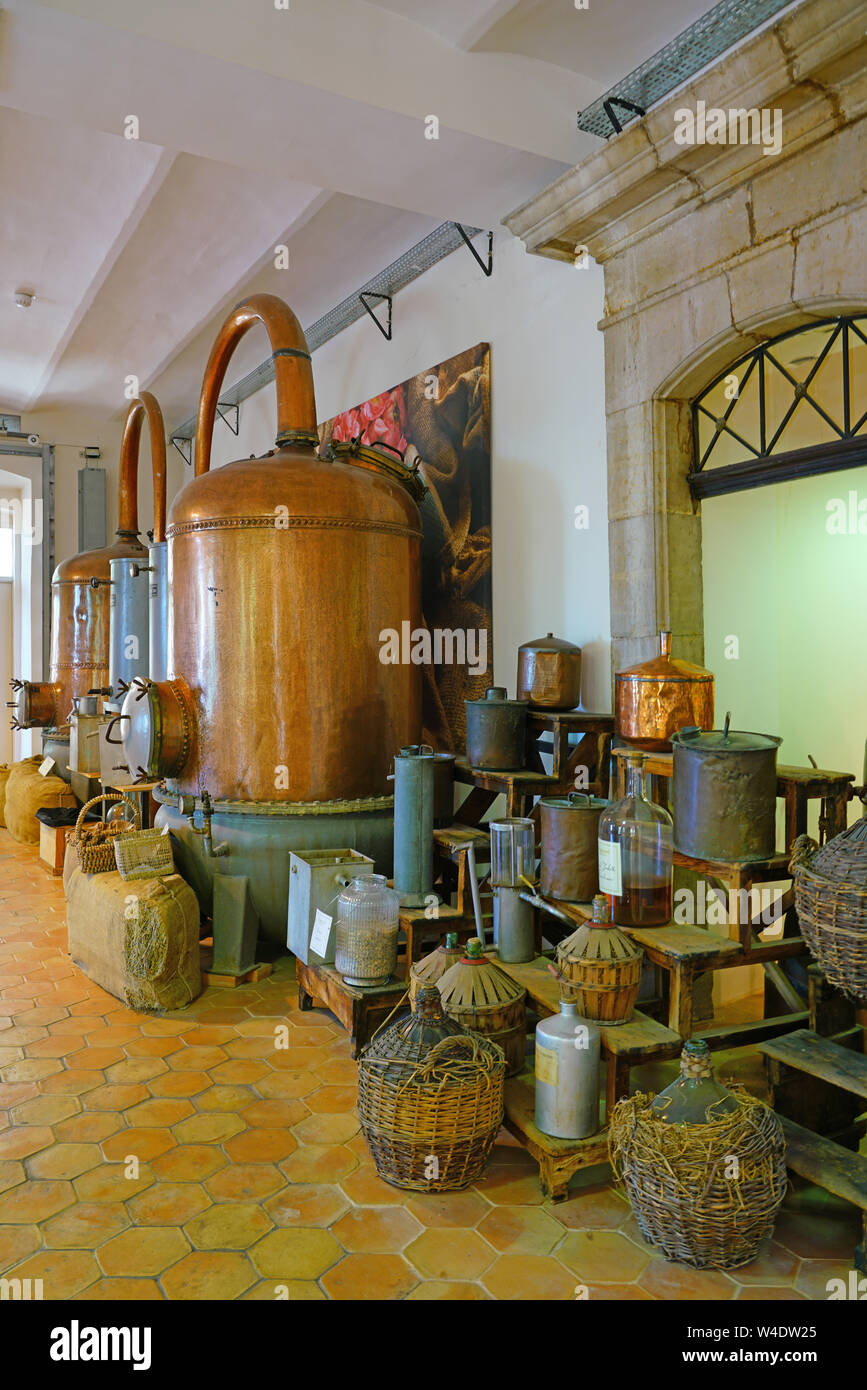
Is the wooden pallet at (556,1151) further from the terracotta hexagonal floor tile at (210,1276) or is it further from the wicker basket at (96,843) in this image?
the wicker basket at (96,843)

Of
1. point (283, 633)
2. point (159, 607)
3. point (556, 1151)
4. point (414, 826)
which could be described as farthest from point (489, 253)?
point (556, 1151)

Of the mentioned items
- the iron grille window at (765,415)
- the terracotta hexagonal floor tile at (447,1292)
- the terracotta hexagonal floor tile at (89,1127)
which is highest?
the iron grille window at (765,415)

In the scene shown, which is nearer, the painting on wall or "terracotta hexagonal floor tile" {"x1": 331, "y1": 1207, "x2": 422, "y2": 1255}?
"terracotta hexagonal floor tile" {"x1": 331, "y1": 1207, "x2": 422, "y2": 1255}

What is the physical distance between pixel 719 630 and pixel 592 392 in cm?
141

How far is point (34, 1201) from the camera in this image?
291 centimetres

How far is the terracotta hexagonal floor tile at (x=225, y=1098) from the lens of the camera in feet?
11.6

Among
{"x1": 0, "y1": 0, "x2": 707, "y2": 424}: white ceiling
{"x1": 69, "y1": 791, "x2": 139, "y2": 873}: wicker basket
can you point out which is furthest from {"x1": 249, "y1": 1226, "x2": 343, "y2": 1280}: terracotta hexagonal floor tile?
{"x1": 0, "y1": 0, "x2": 707, "y2": 424}: white ceiling

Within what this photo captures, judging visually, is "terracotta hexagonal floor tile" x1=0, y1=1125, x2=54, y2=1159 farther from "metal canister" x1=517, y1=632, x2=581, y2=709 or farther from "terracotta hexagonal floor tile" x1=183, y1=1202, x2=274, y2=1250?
"metal canister" x1=517, y1=632, x2=581, y2=709

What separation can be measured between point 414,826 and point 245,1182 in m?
1.78

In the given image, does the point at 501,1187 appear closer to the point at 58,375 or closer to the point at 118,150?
the point at 118,150

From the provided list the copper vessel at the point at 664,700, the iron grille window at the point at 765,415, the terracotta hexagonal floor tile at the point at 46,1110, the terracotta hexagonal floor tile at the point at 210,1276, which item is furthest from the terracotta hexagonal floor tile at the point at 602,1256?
the iron grille window at the point at 765,415

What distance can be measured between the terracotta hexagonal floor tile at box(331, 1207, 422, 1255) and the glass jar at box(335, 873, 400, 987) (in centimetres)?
121

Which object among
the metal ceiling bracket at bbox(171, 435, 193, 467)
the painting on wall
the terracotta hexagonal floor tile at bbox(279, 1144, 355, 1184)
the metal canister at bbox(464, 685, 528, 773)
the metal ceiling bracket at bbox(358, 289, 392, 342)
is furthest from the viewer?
the metal ceiling bracket at bbox(171, 435, 193, 467)

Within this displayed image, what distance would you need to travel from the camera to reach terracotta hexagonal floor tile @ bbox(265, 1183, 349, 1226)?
280cm
